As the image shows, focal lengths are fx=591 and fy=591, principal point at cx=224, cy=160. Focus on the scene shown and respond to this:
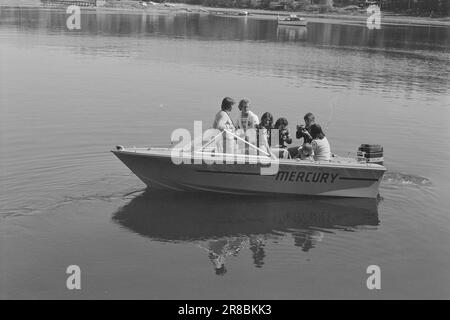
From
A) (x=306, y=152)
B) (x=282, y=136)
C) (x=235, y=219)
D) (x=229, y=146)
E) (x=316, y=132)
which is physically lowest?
(x=235, y=219)

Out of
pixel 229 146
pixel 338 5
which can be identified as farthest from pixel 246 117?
pixel 338 5

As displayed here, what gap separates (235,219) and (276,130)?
2709 millimetres

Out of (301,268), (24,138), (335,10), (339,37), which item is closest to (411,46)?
(339,37)

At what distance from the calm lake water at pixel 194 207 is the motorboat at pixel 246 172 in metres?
0.34

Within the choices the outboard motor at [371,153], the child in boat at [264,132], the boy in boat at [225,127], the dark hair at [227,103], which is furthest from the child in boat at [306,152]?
the dark hair at [227,103]

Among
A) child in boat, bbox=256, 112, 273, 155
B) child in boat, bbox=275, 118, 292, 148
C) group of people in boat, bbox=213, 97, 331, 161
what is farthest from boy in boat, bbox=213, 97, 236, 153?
child in boat, bbox=275, 118, 292, 148

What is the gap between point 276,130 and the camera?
14.7m

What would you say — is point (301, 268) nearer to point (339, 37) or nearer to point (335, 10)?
point (339, 37)

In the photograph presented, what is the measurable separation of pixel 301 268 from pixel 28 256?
5023 mm

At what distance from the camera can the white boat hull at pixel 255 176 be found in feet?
45.4

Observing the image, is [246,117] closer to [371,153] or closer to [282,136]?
[282,136]

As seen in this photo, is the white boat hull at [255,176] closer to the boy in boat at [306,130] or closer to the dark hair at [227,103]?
the boy in boat at [306,130]

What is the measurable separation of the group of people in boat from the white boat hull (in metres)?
0.43
